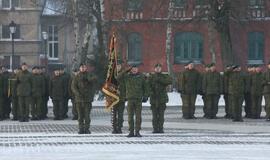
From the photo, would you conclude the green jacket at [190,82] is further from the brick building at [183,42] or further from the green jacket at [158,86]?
the brick building at [183,42]

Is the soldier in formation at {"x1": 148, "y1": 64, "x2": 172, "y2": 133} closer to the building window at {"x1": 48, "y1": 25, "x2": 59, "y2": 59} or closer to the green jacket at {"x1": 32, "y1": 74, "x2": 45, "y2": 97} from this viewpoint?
the green jacket at {"x1": 32, "y1": 74, "x2": 45, "y2": 97}

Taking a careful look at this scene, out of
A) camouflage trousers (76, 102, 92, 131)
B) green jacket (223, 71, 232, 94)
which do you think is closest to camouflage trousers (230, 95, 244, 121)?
green jacket (223, 71, 232, 94)

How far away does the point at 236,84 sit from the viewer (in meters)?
24.2

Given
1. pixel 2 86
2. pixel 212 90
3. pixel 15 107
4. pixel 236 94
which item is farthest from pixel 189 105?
pixel 2 86

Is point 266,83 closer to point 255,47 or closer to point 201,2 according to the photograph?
point 201,2

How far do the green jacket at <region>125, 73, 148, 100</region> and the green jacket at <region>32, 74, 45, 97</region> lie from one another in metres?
6.63

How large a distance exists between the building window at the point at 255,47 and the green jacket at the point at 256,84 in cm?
2969

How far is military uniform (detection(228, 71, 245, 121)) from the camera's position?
24.1 m

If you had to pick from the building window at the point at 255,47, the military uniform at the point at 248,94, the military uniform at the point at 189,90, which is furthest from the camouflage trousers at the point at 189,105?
the building window at the point at 255,47

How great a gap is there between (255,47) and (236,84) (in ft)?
Answer: 101

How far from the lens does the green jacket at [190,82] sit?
25.3 m

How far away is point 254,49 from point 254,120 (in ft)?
99.5

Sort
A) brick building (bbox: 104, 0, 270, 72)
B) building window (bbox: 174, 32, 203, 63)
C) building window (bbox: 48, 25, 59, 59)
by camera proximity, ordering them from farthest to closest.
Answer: building window (bbox: 48, 25, 59, 59), building window (bbox: 174, 32, 203, 63), brick building (bbox: 104, 0, 270, 72)

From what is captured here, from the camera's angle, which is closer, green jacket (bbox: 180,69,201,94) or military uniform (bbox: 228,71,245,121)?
military uniform (bbox: 228,71,245,121)
